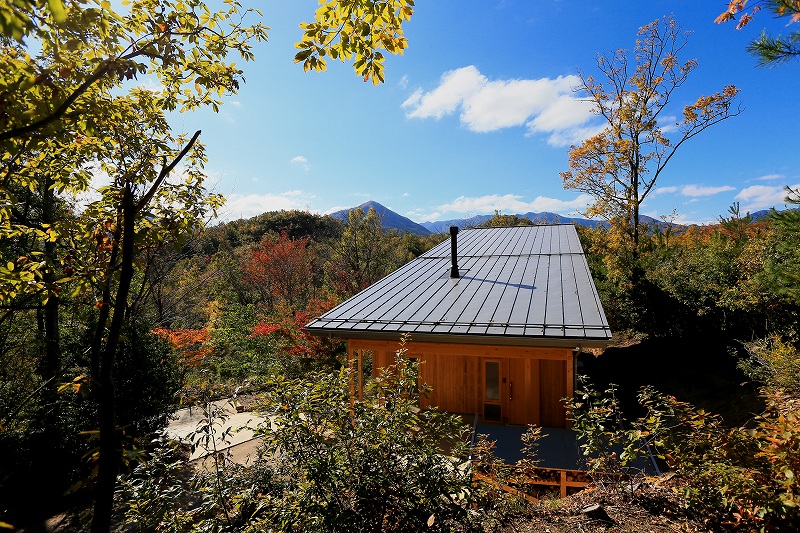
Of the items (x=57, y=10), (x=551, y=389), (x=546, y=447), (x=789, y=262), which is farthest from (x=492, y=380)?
(x=57, y=10)

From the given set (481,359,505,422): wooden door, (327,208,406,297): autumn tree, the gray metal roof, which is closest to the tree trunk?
the gray metal roof

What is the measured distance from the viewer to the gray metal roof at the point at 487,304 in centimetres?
582

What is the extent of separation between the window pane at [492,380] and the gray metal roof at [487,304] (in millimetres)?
2021

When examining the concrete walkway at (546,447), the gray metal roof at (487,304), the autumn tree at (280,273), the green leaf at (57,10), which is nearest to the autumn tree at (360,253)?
the autumn tree at (280,273)

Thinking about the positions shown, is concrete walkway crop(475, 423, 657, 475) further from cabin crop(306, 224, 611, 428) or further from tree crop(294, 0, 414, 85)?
tree crop(294, 0, 414, 85)

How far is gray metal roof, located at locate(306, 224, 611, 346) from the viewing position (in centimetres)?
582

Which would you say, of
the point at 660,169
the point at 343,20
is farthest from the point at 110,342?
the point at 660,169

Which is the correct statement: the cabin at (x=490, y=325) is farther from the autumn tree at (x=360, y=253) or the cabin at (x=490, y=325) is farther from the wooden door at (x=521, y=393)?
the autumn tree at (x=360, y=253)

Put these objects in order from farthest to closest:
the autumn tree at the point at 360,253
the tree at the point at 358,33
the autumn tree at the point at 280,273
Result: the autumn tree at the point at 280,273 < the autumn tree at the point at 360,253 < the tree at the point at 358,33

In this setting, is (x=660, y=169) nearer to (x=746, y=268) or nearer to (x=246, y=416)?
(x=746, y=268)

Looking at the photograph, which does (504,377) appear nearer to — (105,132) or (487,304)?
(487,304)

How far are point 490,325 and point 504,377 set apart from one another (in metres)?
2.98

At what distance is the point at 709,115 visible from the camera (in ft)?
52.3

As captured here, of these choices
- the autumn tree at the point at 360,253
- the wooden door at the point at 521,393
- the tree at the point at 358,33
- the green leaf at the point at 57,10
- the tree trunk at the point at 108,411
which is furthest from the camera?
the autumn tree at the point at 360,253
